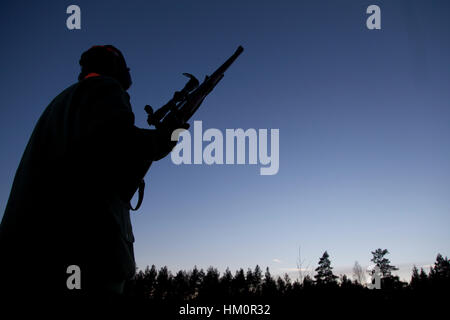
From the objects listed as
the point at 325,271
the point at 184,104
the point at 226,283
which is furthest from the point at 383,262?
the point at 184,104

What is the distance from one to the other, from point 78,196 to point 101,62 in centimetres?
97

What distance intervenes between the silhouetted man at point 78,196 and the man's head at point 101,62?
33 cm

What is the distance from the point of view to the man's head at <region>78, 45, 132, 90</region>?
63.9 inches

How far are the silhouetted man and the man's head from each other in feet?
1.07

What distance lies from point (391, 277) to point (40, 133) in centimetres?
9005

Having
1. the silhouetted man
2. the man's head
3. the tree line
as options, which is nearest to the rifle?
the man's head

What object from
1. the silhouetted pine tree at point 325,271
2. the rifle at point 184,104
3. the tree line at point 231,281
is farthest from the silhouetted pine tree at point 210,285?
the rifle at point 184,104

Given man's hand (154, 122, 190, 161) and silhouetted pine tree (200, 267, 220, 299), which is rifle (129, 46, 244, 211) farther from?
silhouetted pine tree (200, 267, 220, 299)

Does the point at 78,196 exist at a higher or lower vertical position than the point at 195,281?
higher

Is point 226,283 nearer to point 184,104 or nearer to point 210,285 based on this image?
point 210,285

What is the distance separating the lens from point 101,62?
64.2 inches

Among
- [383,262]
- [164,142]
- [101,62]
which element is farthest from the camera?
[383,262]
